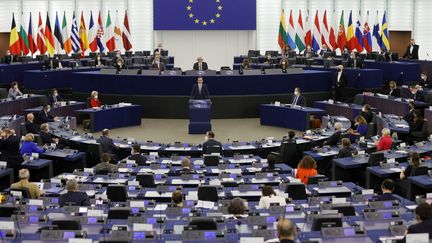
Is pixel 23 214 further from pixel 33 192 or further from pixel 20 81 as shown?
pixel 20 81

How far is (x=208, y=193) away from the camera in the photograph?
14.0 metres

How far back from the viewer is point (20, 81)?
34.7 meters

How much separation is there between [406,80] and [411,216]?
22.6 metres

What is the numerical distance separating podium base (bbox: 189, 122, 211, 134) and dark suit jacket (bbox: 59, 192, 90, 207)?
44.5ft

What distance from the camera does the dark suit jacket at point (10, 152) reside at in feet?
60.1

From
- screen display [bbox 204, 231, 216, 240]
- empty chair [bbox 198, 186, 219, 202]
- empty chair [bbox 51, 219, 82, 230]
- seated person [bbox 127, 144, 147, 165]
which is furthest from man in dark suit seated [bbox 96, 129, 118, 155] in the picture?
screen display [bbox 204, 231, 216, 240]

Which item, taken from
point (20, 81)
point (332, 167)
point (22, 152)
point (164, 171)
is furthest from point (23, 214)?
point (20, 81)

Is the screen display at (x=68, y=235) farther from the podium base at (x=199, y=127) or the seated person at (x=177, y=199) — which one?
the podium base at (x=199, y=127)

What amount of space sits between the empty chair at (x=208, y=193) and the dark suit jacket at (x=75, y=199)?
2172 mm

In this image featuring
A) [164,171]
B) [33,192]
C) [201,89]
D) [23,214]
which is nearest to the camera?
[23,214]

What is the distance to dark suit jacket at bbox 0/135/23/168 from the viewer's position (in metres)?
18.3

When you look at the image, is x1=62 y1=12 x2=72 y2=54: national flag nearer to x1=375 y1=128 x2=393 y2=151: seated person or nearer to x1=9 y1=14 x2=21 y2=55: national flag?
x1=9 y1=14 x2=21 y2=55: national flag

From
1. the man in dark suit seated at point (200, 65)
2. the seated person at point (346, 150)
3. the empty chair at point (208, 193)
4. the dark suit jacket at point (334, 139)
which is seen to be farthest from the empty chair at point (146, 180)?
the man in dark suit seated at point (200, 65)

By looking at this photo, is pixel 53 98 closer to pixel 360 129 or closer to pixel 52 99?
pixel 52 99
